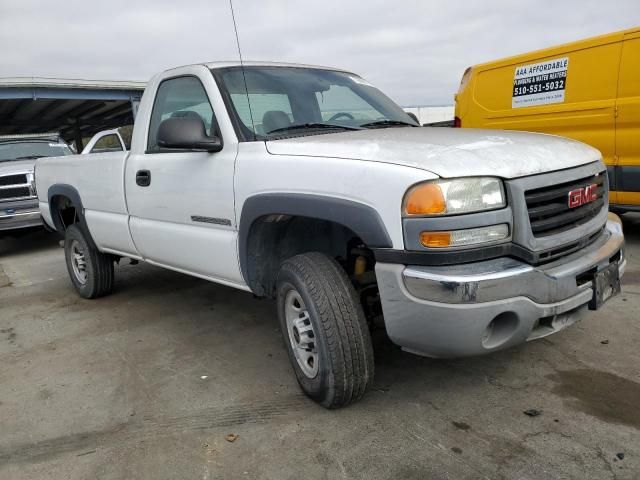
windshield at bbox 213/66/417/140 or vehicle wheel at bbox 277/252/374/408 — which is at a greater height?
windshield at bbox 213/66/417/140

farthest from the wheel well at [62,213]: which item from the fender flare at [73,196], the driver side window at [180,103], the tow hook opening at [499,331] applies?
the tow hook opening at [499,331]

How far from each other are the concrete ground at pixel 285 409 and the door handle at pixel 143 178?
3.81 ft

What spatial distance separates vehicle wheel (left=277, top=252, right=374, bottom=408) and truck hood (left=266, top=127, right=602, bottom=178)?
1.90ft

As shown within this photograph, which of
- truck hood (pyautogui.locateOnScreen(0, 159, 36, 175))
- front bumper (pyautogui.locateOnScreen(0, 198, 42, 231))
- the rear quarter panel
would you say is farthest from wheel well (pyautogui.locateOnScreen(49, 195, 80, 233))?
truck hood (pyautogui.locateOnScreen(0, 159, 36, 175))

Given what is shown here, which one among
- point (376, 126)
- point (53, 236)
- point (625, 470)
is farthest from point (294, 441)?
point (53, 236)

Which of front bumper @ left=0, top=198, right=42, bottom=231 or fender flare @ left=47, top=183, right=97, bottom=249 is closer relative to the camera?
fender flare @ left=47, top=183, right=97, bottom=249

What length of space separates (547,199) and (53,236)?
9742 millimetres

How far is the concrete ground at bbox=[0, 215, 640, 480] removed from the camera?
2.39 metres

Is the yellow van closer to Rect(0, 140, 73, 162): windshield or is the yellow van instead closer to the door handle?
the door handle

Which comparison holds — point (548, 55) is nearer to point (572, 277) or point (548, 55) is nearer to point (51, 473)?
point (572, 277)

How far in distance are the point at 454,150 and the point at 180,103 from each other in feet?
7.00

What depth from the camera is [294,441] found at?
2594 mm

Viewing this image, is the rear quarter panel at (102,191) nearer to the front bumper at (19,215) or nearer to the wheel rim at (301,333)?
the wheel rim at (301,333)

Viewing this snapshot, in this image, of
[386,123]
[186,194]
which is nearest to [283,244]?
[186,194]
